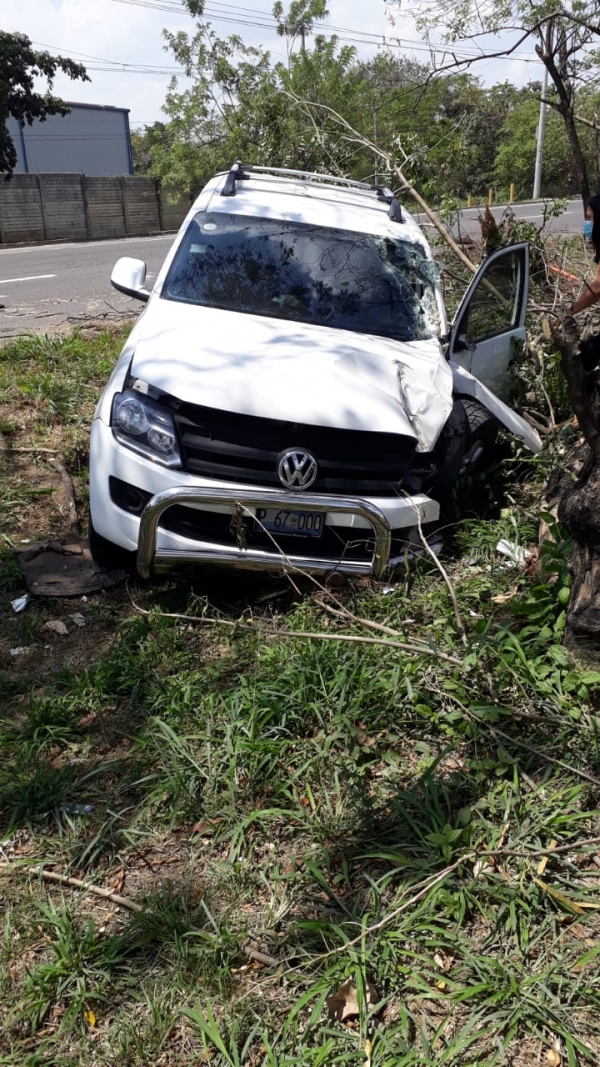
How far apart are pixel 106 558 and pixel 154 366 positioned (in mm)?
930

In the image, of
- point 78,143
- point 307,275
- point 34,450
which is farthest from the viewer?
point 78,143

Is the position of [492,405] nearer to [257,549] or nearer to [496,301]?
[496,301]

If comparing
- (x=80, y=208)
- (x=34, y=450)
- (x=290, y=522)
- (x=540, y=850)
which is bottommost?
(x=540, y=850)

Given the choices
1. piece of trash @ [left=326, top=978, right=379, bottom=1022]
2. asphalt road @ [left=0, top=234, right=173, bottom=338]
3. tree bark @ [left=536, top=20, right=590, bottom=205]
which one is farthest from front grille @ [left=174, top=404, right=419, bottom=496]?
asphalt road @ [left=0, top=234, right=173, bottom=338]

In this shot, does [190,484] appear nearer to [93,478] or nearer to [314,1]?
[93,478]

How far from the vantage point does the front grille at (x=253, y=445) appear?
12.2 ft

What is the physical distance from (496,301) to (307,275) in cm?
125

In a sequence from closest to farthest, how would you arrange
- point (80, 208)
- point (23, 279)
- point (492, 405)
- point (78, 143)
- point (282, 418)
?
point (282, 418) < point (492, 405) < point (23, 279) < point (80, 208) < point (78, 143)

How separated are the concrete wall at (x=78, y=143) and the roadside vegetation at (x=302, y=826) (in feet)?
135

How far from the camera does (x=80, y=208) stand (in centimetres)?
2775

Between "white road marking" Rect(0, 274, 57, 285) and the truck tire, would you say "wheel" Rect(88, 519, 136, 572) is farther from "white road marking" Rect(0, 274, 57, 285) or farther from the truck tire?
"white road marking" Rect(0, 274, 57, 285)

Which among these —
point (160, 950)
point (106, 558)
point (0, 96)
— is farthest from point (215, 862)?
point (0, 96)

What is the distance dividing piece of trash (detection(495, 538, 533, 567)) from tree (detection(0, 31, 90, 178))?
22366 millimetres

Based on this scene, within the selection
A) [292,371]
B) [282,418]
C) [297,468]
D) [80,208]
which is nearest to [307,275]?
[292,371]
